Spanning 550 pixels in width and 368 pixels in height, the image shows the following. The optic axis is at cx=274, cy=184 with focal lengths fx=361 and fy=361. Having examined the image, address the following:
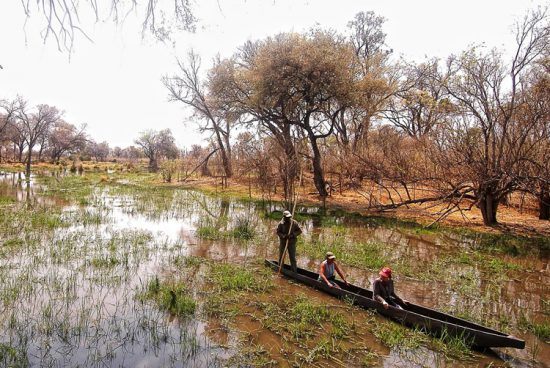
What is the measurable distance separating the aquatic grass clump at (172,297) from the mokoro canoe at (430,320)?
2.85 metres

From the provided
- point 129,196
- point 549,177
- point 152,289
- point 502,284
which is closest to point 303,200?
point 129,196

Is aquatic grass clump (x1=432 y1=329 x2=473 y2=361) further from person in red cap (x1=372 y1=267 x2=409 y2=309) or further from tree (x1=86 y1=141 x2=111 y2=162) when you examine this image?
tree (x1=86 y1=141 x2=111 y2=162)

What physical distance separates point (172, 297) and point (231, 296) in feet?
3.97

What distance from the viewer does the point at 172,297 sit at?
6820 millimetres

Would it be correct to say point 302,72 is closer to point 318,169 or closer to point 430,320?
point 318,169

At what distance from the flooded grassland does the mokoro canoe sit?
169 millimetres

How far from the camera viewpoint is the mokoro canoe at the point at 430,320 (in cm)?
539

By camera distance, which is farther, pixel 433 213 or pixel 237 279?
pixel 433 213

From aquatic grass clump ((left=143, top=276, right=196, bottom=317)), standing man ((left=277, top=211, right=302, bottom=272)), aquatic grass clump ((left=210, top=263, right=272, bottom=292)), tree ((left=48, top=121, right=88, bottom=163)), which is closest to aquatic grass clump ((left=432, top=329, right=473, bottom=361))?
aquatic grass clump ((left=210, top=263, right=272, bottom=292))

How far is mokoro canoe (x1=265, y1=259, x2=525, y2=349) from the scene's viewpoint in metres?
5.39

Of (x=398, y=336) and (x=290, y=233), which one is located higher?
(x=290, y=233)

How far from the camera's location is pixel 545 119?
1363cm

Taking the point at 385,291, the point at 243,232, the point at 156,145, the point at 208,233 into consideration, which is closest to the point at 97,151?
the point at 156,145

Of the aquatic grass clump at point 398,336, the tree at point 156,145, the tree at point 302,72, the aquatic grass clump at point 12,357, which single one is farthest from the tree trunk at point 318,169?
the tree at point 156,145
